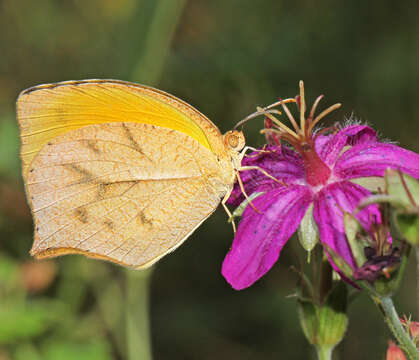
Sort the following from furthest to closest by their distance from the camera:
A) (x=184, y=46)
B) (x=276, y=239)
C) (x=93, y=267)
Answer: (x=184, y=46), (x=93, y=267), (x=276, y=239)

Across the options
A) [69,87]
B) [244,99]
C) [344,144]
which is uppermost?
[244,99]

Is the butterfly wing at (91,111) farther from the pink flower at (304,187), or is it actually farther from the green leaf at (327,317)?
the green leaf at (327,317)

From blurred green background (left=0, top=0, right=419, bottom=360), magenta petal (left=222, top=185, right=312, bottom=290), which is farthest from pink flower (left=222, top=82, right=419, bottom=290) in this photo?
blurred green background (left=0, top=0, right=419, bottom=360)

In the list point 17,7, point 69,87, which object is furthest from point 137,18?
point 69,87

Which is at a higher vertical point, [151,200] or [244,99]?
[244,99]

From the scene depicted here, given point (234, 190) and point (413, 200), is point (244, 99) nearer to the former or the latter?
point (234, 190)

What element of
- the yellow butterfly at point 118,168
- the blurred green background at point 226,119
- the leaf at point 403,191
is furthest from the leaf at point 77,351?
the leaf at point 403,191

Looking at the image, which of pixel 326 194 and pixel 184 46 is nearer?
pixel 326 194

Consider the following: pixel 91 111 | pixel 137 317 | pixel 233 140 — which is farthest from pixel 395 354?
pixel 137 317
